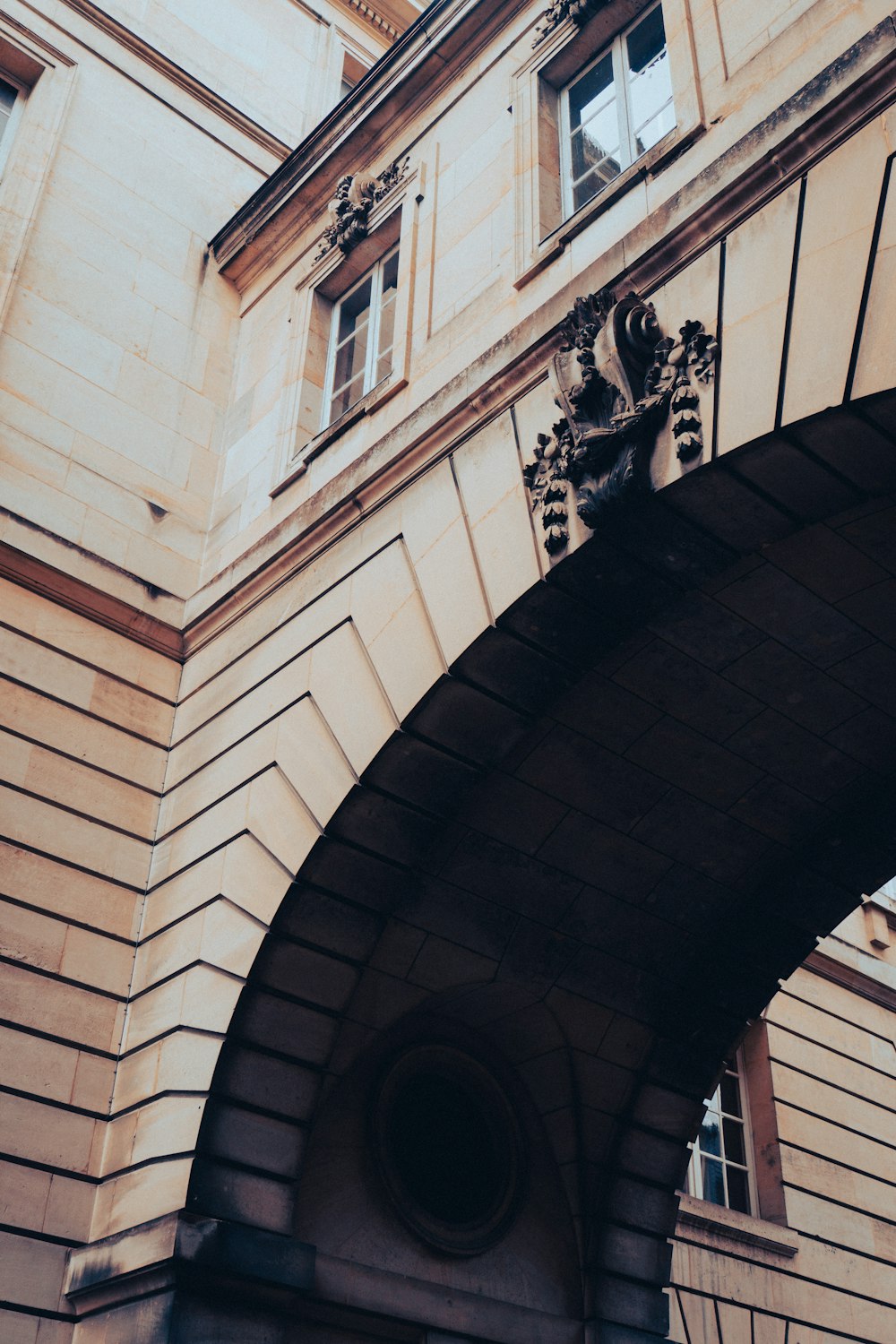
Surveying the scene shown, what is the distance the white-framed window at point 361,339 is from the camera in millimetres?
12172

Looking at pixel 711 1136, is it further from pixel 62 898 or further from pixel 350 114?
pixel 350 114

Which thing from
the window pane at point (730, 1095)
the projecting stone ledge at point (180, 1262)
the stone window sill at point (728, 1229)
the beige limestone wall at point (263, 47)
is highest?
the beige limestone wall at point (263, 47)

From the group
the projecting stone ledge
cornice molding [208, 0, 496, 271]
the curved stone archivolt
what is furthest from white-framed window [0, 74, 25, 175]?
the projecting stone ledge

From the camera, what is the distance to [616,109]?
33.9 feet

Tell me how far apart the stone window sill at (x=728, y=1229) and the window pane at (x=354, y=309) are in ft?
29.6

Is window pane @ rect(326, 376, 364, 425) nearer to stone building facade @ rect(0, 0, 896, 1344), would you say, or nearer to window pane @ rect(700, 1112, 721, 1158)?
stone building facade @ rect(0, 0, 896, 1344)

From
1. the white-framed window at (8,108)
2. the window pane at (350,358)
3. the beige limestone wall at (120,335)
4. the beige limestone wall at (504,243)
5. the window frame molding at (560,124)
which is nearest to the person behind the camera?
the beige limestone wall at (504,243)

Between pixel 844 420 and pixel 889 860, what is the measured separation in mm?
5270

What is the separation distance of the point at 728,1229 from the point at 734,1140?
138 cm

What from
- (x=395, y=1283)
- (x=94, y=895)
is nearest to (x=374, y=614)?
(x=94, y=895)

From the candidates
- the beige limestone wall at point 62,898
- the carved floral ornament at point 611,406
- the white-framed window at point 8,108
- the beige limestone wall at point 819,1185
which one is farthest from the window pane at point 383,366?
the beige limestone wall at point 819,1185

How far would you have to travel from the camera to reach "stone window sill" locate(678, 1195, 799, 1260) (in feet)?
39.2

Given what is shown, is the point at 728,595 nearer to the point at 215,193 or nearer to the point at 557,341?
the point at 557,341

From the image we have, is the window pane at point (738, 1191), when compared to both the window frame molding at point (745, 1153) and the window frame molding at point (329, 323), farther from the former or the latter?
the window frame molding at point (329, 323)
